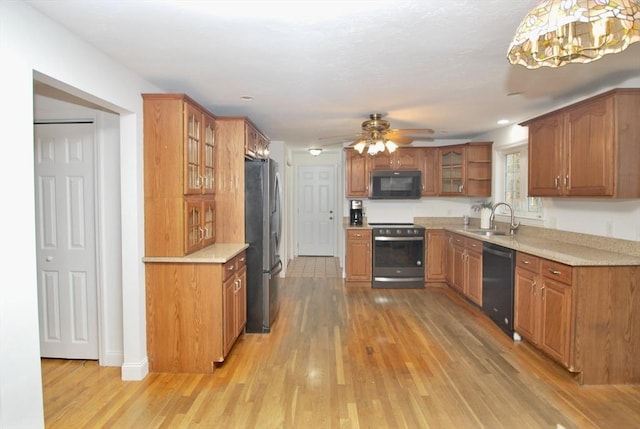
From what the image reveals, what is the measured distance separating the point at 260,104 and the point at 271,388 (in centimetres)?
253

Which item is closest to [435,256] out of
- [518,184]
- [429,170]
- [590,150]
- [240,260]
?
[429,170]

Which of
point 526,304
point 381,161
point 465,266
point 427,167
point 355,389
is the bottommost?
point 355,389

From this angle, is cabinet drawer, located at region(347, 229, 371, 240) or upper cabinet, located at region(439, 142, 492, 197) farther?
cabinet drawer, located at region(347, 229, 371, 240)

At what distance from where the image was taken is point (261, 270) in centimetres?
384

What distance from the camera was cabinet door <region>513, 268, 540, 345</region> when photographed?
3.22 metres

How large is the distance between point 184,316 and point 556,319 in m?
2.87

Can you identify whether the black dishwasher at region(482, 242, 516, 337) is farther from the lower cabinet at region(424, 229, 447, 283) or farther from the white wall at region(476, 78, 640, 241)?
the lower cabinet at region(424, 229, 447, 283)

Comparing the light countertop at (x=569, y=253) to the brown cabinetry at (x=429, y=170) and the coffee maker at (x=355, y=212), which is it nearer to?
the brown cabinetry at (x=429, y=170)

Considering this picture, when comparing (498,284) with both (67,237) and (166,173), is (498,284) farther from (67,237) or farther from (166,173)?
(67,237)

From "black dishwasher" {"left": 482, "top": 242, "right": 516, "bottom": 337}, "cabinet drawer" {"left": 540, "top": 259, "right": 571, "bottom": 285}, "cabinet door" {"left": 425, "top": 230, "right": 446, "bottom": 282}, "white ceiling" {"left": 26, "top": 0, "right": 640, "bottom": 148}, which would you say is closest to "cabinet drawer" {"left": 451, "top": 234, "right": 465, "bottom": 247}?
"cabinet door" {"left": 425, "top": 230, "right": 446, "bottom": 282}

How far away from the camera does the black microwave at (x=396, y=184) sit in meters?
5.84

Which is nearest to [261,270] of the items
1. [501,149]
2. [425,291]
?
[425,291]

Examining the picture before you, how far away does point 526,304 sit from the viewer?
133 inches

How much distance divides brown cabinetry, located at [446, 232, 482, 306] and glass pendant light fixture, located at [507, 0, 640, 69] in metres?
3.28
